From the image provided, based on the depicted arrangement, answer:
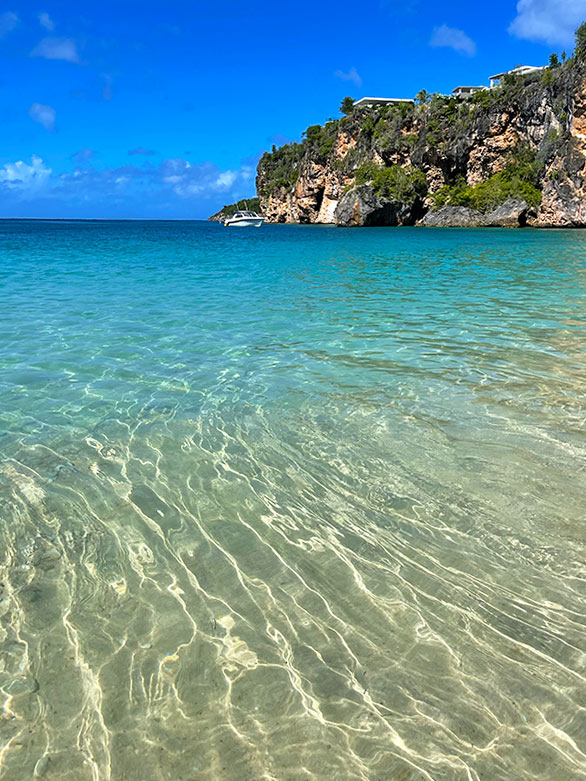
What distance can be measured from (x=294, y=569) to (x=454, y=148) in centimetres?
9193

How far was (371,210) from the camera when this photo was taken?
82.8 meters

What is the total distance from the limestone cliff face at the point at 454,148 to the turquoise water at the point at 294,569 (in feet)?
227

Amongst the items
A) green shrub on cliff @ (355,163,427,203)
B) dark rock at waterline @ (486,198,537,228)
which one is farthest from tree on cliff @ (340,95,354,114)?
dark rock at waterline @ (486,198,537,228)

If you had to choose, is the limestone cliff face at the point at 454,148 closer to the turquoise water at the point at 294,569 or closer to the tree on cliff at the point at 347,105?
the tree on cliff at the point at 347,105

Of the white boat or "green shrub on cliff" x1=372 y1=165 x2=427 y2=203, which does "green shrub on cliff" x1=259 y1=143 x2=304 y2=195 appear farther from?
"green shrub on cliff" x1=372 y1=165 x2=427 y2=203

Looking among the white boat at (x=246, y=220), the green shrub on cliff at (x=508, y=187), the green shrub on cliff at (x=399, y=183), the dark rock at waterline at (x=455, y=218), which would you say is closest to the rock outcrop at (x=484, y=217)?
the dark rock at waterline at (x=455, y=218)

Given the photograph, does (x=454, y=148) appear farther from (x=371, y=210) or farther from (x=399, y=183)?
(x=371, y=210)

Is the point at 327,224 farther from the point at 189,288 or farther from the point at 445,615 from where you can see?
the point at 445,615

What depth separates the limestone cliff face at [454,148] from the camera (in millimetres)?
63250

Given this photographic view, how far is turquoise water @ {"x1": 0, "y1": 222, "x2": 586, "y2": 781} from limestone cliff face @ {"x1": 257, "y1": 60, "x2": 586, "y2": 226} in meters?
69.3

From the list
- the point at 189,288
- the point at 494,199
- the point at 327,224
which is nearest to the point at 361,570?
the point at 189,288

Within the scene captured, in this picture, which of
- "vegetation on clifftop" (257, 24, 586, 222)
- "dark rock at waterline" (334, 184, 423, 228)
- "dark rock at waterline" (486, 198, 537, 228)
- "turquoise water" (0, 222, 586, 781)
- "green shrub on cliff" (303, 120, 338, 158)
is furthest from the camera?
"green shrub on cliff" (303, 120, 338, 158)

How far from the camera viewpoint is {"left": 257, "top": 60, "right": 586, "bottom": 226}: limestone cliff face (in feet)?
208

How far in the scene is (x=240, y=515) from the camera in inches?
153
